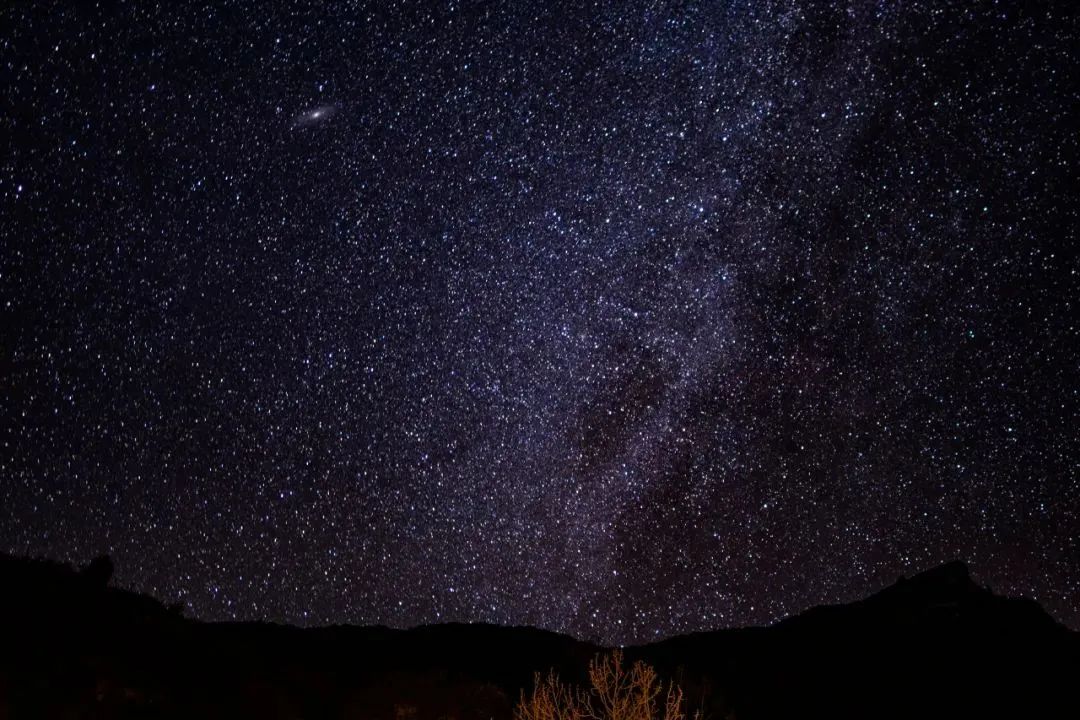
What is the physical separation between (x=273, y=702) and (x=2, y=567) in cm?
889

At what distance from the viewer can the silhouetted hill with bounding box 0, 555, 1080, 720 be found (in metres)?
18.6

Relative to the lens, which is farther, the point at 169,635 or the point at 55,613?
the point at 169,635

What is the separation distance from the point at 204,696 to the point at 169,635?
3.18 metres

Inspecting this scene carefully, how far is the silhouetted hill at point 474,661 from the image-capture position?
61.1 feet

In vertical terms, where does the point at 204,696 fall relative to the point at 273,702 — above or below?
above

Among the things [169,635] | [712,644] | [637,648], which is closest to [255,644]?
[169,635]

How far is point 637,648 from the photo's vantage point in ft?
121

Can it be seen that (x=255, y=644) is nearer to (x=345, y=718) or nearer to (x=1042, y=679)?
(x=345, y=718)

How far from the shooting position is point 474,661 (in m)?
32.6

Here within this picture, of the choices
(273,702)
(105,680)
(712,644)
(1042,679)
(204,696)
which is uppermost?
(105,680)

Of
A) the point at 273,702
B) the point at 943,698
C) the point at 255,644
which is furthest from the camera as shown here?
the point at 943,698

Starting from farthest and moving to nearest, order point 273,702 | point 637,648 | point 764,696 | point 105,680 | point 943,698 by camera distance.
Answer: point 637,648 < point 764,696 < point 943,698 < point 273,702 < point 105,680

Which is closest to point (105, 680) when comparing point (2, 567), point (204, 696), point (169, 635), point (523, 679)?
point (204, 696)

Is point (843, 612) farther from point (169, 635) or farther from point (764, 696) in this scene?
point (169, 635)
